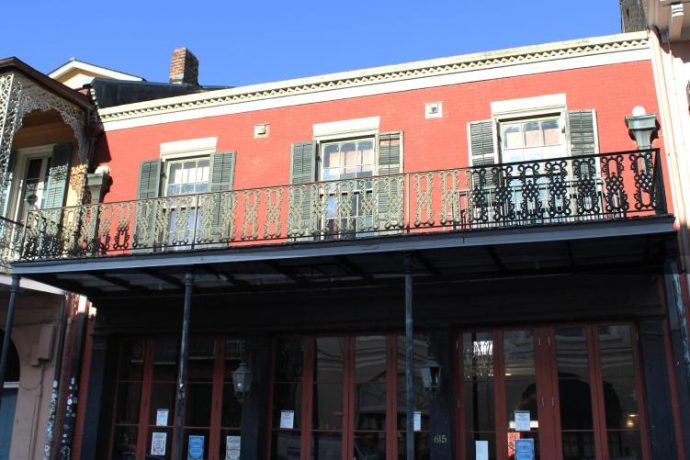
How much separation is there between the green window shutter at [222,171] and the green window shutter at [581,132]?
16.6 ft

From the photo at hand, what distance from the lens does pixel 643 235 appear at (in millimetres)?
7328

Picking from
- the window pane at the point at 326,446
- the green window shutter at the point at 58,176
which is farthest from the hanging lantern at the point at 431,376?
the green window shutter at the point at 58,176

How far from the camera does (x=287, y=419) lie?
32.0 feet

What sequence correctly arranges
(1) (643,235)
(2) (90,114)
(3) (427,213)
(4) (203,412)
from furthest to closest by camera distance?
(2) (90,114), (4) (203,412), (3) (427,213), (1) (643,235)

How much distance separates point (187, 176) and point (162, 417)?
150 inches

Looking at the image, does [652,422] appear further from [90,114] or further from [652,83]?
[90,114]

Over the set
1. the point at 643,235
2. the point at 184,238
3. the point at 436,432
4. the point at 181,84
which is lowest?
the point at 436,432

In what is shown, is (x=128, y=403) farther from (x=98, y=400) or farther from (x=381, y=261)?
(x=381, y=261)

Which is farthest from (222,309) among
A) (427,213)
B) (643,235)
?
(643,235)

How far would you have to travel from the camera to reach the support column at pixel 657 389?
7816 mm

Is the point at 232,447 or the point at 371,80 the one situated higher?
the point at 371,80

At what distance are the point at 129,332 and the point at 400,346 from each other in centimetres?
421

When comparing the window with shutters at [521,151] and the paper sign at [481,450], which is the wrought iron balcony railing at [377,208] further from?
the paper sign at [481,450]

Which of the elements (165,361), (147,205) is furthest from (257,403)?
(147,205)
